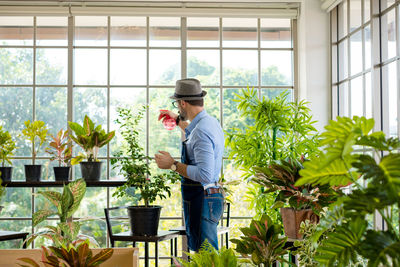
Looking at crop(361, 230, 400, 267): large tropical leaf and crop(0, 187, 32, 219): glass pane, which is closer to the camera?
crop(361, 230, 400, 267): large tropical leaf

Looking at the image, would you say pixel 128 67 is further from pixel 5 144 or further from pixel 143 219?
pixel 143 219

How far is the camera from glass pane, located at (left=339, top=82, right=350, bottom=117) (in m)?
4.83

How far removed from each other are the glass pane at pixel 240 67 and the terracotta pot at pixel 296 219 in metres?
3.06

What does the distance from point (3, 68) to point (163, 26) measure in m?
1.81

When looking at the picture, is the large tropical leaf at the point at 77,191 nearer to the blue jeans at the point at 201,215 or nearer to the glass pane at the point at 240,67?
the blue jeans at the point at 201,215

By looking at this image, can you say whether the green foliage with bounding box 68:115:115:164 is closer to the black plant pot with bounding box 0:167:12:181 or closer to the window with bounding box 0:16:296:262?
the black plant pot with bounding box 0:167:12:181

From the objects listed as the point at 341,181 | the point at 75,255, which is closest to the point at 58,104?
the point at 75,255

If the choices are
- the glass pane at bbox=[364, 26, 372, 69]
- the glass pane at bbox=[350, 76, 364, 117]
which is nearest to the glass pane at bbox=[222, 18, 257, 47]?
the glass pane at bbox=[350, 76, 364, 117]

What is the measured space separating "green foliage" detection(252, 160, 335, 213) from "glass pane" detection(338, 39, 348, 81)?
9.42ft

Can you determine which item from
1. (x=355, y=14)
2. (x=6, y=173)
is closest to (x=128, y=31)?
(x=6, y=173)

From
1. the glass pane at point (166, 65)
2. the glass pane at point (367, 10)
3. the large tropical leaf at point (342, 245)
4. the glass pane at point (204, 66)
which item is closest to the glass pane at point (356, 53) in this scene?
the glass pane at point (367, 10)

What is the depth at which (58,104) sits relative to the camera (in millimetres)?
5254

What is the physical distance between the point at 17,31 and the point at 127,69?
127 centimetres

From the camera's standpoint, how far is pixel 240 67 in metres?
5.38
